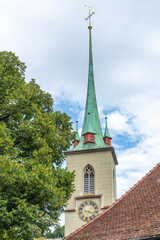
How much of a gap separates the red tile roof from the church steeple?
22476 millimetres

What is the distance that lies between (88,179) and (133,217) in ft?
74.8

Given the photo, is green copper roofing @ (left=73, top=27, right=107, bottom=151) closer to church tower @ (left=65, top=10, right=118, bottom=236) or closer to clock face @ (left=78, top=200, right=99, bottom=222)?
church tower @ (left=65, top=10, right=118, bottom=236)

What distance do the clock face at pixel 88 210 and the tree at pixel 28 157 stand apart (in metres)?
17.1

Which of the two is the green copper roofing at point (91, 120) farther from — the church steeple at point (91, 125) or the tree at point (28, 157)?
the tree at point (28, 157)

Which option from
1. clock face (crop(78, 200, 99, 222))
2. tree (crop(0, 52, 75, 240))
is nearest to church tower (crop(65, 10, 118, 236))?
clock face (crop(78, 200, 99, 222))

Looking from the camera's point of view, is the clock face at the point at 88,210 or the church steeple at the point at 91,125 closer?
the clock face at the point at 88,210

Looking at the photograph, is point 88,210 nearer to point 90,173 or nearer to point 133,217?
point 90,173

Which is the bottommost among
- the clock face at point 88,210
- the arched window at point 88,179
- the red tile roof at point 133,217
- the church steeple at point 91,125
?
the red tile roof at point 133,217

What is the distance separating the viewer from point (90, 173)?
33.2 metres

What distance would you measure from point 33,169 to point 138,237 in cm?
387

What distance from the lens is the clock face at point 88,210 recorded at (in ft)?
100

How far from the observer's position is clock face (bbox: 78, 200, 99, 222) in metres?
30.5

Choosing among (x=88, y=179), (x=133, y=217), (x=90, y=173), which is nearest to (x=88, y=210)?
(x=88, y=179)

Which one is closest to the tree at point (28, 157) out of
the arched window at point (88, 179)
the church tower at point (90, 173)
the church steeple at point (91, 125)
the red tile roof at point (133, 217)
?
the red tile roof at point (133, 217)
